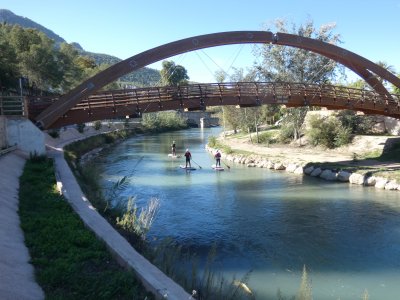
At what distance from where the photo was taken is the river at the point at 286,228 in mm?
11891

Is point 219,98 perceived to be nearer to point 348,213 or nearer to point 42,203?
point 348,213

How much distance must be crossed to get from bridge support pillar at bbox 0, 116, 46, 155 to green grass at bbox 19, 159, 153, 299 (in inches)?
393

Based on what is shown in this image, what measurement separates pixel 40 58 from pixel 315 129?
32.9m

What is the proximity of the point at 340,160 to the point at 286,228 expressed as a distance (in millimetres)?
15969

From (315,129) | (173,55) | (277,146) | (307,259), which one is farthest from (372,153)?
(307,259)

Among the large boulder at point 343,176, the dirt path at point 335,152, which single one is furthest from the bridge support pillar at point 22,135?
the dirt path at point 335,152

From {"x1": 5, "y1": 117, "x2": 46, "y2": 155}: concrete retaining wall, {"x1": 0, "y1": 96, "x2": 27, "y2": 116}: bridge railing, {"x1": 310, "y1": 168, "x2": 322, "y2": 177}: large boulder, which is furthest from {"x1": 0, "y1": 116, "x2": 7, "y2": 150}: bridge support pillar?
{"x1": 310, "y1": 168, "x2": 322, "y2": 177}: large boulder

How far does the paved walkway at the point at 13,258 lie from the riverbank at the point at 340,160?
67.2 ft

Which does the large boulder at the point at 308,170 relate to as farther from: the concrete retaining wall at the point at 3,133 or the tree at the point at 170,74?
the tree at the point at 170,74

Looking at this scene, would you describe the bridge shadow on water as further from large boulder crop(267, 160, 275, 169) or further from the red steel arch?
large boulder crop(267, 160, 275, 169)

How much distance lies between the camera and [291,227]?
16938 millimetres

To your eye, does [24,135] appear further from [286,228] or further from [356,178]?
[356,178]

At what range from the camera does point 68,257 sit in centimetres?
814

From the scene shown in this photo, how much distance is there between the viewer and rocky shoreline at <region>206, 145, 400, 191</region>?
24.4m
